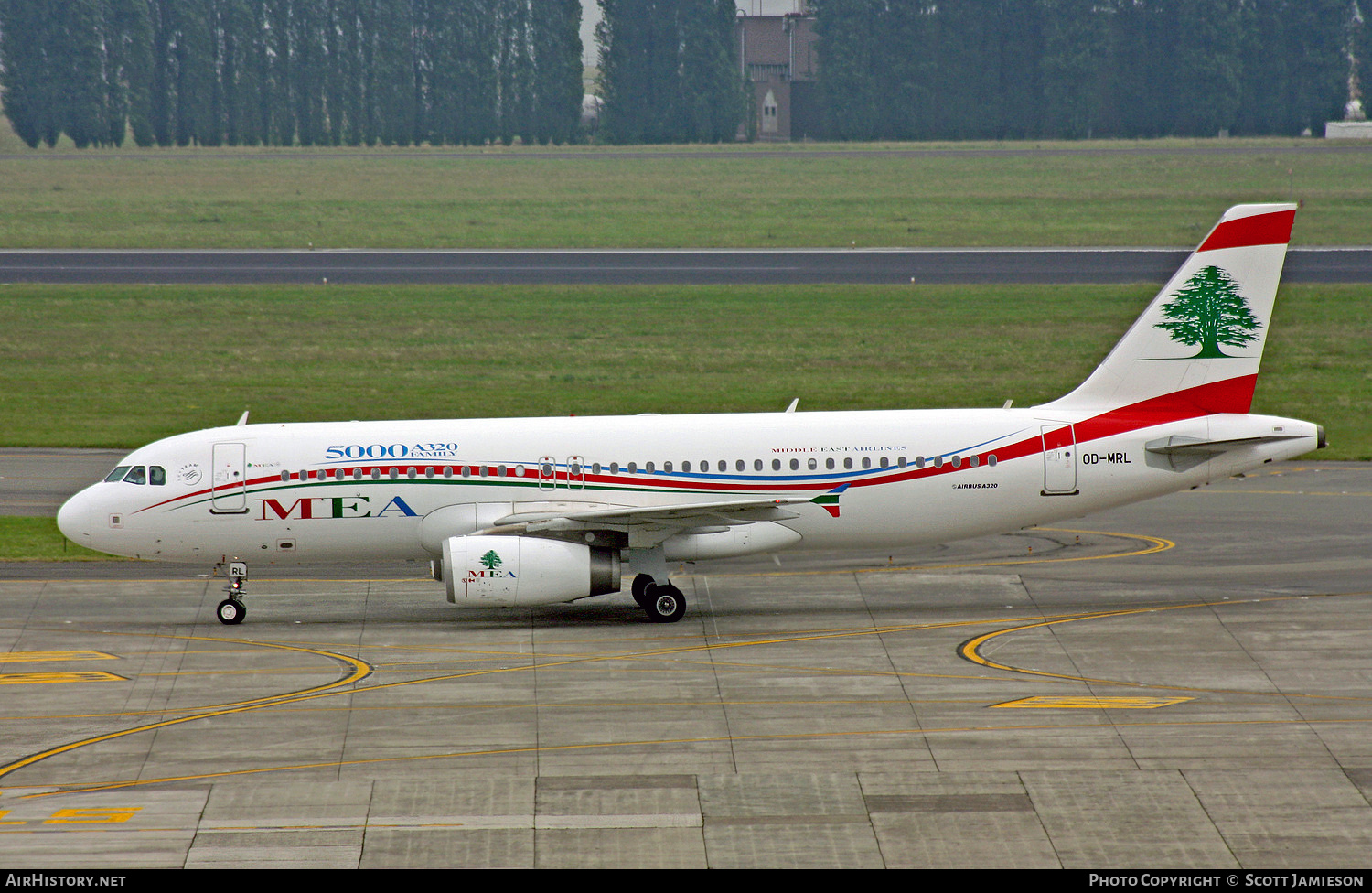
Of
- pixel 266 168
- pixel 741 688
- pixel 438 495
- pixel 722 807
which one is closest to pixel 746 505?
pixel 741 688

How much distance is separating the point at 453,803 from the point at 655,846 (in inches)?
132

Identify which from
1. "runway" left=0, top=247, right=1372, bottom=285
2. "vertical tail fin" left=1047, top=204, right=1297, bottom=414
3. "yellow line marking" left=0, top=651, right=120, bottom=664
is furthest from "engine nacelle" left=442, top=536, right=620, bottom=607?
"runway" left=0, top=247, right=1372, bottom=285

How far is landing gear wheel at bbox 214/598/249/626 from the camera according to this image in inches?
1221

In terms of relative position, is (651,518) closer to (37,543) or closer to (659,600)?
(659,600)

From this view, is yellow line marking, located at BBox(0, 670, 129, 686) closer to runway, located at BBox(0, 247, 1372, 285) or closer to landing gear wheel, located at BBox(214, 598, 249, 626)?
landing gear wheel, located at BBox(214, 598, 249, 626)

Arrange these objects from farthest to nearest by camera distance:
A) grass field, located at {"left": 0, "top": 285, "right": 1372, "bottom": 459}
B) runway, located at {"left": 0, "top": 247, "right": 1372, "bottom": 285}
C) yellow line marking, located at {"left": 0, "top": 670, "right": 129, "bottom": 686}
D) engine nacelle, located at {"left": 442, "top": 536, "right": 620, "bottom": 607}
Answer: runway, located at {"left": 0, "top": 247, "right": 1372, "bottom": 285} < grass field, located at {"left": 0, "top": 285, "right": 1372, "bottom": 459} < engine nacelle, located at {"left": 442, "top": 536, "right": 620, "bottom": 607} < yellow line marking, located at {"left": 0, "top": 670, "right": 129, "bottom": 686}

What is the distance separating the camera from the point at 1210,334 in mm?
32469

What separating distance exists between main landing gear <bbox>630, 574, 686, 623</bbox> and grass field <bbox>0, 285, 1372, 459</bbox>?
824 inches

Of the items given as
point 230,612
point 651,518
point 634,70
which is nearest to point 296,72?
point 634,70

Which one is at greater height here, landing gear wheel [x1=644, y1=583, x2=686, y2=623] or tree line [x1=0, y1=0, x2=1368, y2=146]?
tree line [x1=0, y1=0, x2=1368, y2=146]

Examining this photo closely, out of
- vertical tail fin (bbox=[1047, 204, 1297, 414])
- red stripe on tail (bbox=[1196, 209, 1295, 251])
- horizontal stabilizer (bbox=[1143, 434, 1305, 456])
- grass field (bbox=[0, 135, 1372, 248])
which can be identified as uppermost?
grass field (bbox=[0, 135, 1372, 248])

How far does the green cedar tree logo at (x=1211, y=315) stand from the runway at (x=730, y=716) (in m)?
5.48

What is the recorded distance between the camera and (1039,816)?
2080 centimetres

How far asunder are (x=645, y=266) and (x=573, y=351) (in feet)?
74.2
